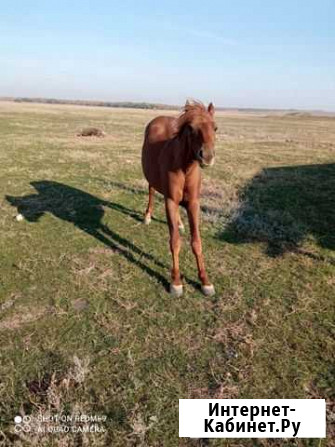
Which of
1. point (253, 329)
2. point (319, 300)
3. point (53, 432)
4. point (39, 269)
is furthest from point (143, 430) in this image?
point (39, 269)

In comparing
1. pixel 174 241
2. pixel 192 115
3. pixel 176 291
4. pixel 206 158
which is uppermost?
pixel 192 115

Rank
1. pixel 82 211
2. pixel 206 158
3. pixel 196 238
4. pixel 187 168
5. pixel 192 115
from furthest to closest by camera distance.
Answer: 1. pixel 82 211
2. pixel 196 238
3. pixel 187 168
4. pixel 192 115
5. pixel 206 158

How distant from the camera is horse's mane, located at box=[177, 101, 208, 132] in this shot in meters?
4.41

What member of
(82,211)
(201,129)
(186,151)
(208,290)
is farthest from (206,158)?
(82,211)

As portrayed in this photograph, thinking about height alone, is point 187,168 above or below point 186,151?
below

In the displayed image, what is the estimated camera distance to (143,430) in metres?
3.23

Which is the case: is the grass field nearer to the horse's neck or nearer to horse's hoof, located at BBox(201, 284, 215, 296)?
horse's hoof, located at BBox(201, 284, 215, 296)

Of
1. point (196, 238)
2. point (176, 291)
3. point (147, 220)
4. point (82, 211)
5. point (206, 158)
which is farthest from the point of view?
point (82, 211)

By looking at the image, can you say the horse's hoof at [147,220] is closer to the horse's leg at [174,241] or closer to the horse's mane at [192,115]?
the horse's leg at [174,241]

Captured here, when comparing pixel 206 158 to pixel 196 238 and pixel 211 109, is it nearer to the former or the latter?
pixel 211 109

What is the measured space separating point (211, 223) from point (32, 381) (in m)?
5.40

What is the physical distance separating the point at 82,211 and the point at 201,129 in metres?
5.51

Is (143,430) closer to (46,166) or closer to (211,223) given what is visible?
(211,223)

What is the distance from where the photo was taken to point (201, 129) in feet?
14.1
